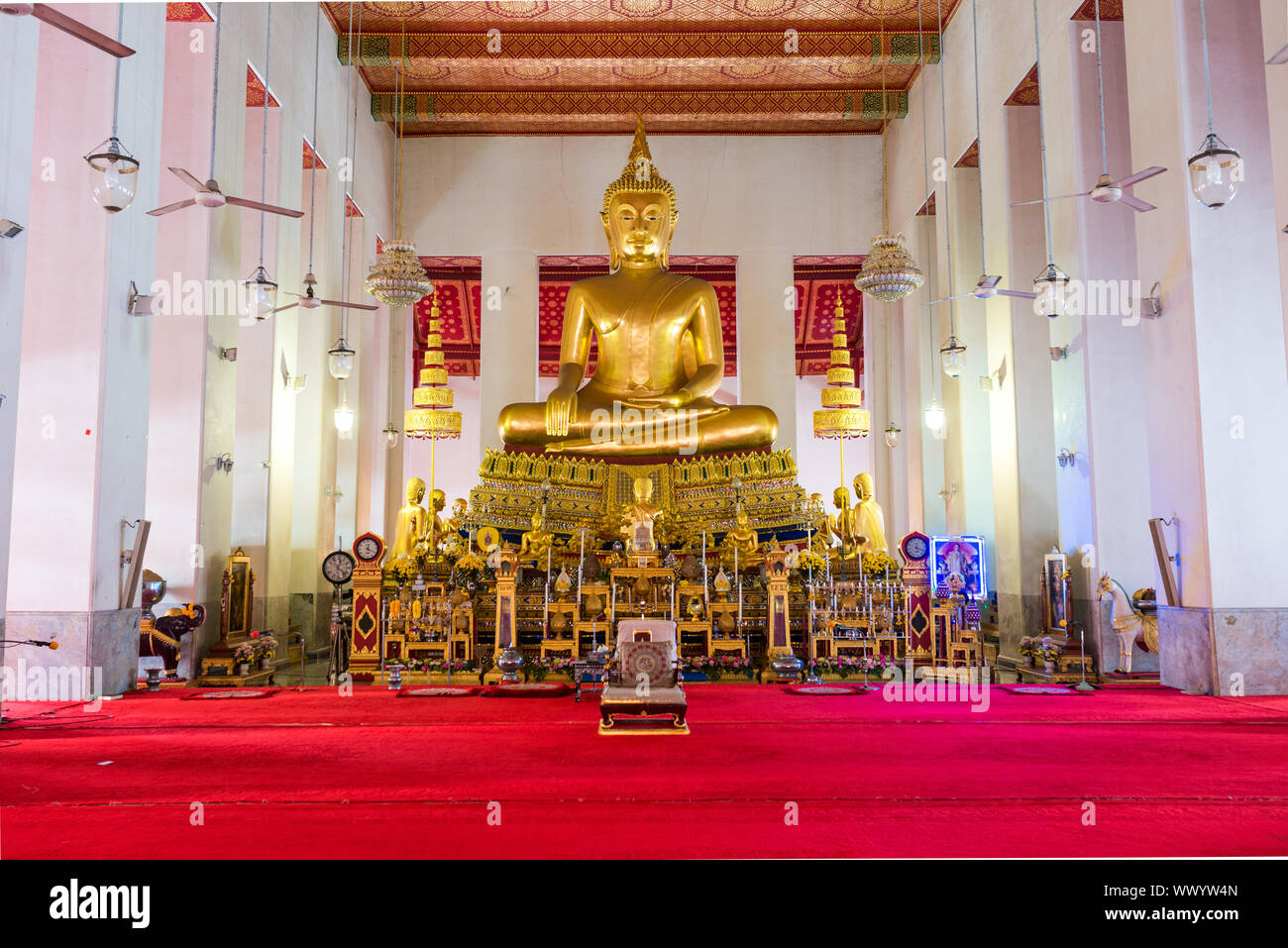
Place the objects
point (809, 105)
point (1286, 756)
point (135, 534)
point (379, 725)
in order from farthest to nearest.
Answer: point (809, 105)
point (135, 534)
point (379, 725)
point (1286, 756)

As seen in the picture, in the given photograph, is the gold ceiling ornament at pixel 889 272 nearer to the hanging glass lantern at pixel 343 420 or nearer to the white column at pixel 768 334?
the white column at pixel 768 334

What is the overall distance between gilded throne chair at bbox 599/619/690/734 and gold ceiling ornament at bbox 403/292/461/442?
810 cm

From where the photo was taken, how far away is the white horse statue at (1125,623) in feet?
20.3

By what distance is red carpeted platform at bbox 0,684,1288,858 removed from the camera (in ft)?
7.48

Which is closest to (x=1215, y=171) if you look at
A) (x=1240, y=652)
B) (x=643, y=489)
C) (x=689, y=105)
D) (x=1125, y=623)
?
(x=1240, y=652)

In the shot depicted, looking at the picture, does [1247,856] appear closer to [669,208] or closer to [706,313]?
[706,313]

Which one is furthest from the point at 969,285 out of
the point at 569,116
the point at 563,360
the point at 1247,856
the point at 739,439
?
the point at 1247,856

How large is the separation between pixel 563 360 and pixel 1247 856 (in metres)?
7.48

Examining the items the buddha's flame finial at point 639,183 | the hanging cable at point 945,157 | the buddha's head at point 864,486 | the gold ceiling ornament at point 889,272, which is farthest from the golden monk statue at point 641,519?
the hanging cable at point 945,157

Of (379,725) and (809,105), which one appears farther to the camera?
(809,105)

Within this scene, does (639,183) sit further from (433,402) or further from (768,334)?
(433,402)

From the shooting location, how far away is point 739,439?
7.68 metres

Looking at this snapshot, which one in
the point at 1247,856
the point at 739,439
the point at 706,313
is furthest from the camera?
the point at 706,313

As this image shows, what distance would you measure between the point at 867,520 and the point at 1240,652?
9.57 ft
